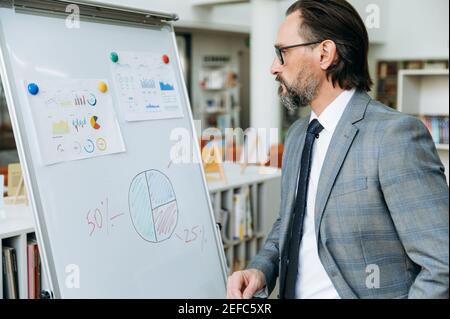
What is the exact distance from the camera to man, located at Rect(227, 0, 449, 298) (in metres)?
1.19

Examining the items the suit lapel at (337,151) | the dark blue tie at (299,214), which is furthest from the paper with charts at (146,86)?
the suit lapel at (337,151)

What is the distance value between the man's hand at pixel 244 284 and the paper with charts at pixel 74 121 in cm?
61

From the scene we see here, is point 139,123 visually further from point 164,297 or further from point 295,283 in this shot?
point 295,283

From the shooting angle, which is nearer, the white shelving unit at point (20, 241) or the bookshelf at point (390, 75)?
the white shelving unit at point (20, 241)

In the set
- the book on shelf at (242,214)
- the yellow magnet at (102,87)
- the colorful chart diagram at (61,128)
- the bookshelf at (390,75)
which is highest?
the bookshelf at (390,75)

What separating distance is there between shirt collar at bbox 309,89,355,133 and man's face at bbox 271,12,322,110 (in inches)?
2.4

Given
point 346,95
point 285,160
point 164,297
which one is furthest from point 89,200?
point 346,95

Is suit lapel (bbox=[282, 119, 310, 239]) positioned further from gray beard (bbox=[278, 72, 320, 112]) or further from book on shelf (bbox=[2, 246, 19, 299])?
book on shelf (bbox=[2, 246, 19, 299])

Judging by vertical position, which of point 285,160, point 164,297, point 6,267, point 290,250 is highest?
point 285,160

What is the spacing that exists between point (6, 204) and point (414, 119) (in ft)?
5.89

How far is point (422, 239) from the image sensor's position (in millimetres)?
1171

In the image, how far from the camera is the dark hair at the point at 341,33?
139 cm

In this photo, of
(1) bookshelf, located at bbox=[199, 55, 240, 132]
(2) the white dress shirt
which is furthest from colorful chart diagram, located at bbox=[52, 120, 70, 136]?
(1) bookshelf, located at bbox=[199, 55, 240, 132]

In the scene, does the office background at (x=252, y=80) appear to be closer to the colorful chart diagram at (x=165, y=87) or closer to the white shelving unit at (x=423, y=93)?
the white shelving unit at (x=423, y=93)
